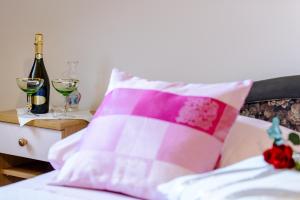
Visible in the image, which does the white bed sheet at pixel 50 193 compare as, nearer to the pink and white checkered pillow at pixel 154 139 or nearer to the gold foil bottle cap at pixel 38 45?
the pink and white checkered pillow at pixel 154 139

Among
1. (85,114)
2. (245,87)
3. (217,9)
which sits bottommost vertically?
(85,114)

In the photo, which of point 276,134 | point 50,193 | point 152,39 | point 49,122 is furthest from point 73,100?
point 276,134

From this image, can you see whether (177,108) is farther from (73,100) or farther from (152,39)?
(73,100)

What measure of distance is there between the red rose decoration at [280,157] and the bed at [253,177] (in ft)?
0.06

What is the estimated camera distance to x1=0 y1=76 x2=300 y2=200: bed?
1.05 meters

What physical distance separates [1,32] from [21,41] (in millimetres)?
155

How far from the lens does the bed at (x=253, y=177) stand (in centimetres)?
105

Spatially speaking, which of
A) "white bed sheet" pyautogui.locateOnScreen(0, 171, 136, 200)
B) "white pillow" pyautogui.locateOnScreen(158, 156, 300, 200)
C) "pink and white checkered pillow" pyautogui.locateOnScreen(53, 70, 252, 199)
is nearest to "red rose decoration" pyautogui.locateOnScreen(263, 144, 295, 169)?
"white pillow" pyautogui.locateOnScreen(158, 156, 300, 200)

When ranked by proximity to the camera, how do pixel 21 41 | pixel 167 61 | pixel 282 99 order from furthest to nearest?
pixel 21 41 → pixel 167 61 → pixel 282 99

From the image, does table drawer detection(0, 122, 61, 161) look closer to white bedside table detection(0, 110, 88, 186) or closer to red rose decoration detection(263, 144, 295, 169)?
white bedside table detection(0, 110, 88, 186)

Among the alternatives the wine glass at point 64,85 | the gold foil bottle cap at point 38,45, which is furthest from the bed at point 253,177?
the gold foil bottle cap at point 38,45

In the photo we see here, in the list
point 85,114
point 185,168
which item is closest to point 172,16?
point 85,114

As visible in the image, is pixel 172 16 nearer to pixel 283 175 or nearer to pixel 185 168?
pixel 185 168

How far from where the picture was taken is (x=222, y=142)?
131 cm
